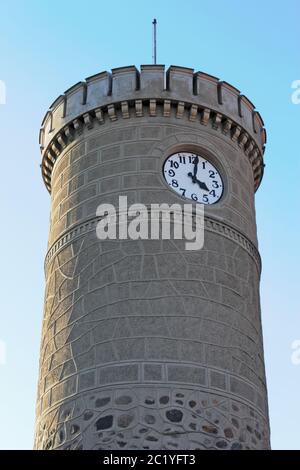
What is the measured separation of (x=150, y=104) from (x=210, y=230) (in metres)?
2.60

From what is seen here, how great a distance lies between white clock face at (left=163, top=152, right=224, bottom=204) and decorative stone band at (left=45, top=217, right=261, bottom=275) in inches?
19.4

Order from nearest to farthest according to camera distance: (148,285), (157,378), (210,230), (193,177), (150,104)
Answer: (157,378), (148,285), (210,230), (193,177), (150,104)

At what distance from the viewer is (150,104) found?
15.9 metres

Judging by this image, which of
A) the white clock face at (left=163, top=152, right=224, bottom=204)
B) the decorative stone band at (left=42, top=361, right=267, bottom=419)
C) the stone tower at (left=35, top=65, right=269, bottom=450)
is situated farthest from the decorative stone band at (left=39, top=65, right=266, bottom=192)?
the decorative stone band at (left=42, top=361, right=267, bottom=419)

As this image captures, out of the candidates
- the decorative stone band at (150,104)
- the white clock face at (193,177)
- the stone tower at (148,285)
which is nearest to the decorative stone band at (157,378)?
the stone tower at (148,285)

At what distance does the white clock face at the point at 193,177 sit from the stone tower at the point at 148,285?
0.15 metres

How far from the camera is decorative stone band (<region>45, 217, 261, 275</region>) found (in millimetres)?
15086

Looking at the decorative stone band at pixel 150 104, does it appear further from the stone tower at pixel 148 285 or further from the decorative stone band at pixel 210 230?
the decorative stone band at pixel 210 230

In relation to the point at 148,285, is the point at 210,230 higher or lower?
higher

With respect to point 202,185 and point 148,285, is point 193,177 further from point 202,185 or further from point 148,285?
point 148,285

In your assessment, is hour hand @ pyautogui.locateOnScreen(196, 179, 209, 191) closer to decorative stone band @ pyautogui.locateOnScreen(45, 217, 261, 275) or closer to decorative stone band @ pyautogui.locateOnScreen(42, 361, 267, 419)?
decorative stone band @ pyautogui.locateOnScreen(45, 217, 261, 275)

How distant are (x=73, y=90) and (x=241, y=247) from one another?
14.5 feet

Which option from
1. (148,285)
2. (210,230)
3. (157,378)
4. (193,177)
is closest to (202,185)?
(193,177)

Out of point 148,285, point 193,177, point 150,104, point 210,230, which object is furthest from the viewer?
point 150,104
